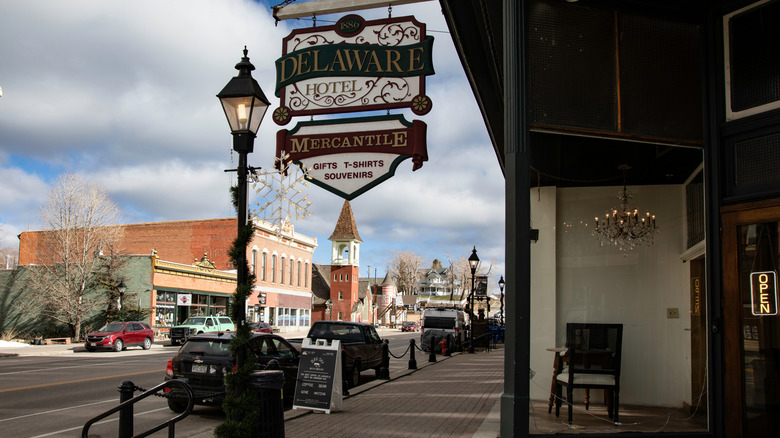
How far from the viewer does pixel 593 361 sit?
8953mm

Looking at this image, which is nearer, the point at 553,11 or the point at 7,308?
the point at 553,11

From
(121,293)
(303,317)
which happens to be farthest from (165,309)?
(303,317)

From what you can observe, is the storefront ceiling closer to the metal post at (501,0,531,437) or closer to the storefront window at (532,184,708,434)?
the storefront window at (532,184,708,434)

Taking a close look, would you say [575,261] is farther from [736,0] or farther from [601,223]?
[736,0]

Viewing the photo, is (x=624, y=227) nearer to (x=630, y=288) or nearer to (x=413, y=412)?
(x=630, y=288)

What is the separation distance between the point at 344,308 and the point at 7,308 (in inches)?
1578

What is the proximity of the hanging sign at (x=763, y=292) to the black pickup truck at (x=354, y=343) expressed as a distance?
1081 cm

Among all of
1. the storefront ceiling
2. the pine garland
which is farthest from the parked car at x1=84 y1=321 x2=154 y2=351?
the pine garland

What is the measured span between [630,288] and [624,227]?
936 mm

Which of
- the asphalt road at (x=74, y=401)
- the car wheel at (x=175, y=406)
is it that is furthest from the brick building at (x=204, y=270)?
the car wheel at (x=175, y=406)

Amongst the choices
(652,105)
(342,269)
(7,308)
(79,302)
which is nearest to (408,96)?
(652,105)

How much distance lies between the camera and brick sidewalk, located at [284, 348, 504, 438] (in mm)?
9336

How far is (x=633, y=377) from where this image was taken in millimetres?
9234

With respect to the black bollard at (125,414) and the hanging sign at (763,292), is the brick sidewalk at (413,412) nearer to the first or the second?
the black bollard at (125,414)
